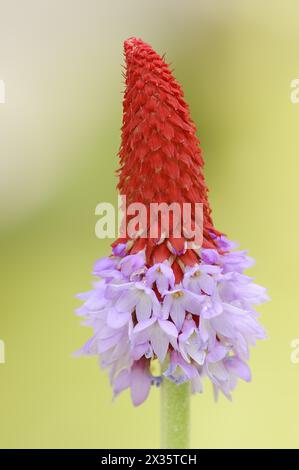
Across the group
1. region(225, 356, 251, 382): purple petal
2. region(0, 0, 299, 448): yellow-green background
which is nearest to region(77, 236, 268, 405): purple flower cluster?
region(225, 356, 251, 382): purple petal

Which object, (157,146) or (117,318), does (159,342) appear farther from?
(157,146)

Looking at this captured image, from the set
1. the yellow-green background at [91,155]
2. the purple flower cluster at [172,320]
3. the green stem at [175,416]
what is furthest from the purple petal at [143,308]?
the yellow-green background at [91,155]

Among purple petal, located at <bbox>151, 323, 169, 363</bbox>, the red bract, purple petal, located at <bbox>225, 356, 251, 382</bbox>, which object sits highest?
the red bract

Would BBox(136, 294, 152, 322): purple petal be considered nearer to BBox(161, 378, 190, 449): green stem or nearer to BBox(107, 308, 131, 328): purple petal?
BBox(107, 308, 131, 328): purple petal

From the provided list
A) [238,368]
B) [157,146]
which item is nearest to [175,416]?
[238,368]

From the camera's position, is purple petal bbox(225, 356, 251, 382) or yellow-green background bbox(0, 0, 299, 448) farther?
yellow-green background bbox(0, 0, 299, 448)

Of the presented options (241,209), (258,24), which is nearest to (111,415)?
(241,209)

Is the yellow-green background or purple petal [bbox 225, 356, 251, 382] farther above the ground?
the yellow-green background
